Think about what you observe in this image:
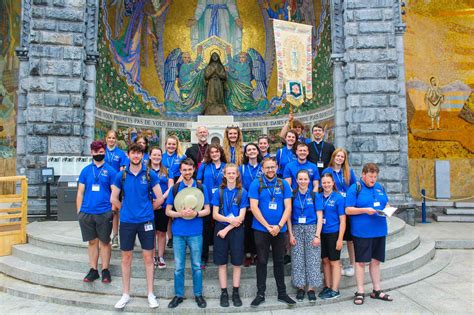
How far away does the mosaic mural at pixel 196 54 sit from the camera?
45.4 ft

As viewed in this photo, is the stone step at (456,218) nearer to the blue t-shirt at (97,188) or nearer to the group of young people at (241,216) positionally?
the group of young people at (241,216)

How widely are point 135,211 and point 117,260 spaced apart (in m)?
1.51

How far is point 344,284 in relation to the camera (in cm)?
515

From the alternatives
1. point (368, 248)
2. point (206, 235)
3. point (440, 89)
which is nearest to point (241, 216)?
point (206, 235)

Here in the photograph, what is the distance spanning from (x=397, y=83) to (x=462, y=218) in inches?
168

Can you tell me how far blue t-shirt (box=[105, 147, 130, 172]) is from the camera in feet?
18.2

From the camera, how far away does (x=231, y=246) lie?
4.46m

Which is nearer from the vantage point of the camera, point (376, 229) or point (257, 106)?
point (376, 229)

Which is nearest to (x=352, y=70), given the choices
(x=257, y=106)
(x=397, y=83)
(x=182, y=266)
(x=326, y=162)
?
(x=397, y=83)

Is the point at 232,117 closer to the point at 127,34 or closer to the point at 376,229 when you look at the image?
the point at 127,34

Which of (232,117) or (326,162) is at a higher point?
(232,117)

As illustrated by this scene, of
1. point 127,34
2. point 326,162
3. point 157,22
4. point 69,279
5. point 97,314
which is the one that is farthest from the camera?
point 157,22

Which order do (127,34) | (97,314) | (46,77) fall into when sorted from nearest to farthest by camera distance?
(97,314) → (46,77) → (127,34)

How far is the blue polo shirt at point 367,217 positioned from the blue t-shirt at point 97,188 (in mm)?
3203
